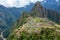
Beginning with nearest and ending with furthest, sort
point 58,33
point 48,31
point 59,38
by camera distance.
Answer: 1. point 59,38
2. point 58,33
3. point 48,31

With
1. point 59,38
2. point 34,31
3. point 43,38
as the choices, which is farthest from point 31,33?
point 59,38

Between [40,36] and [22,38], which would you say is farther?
[22,38]

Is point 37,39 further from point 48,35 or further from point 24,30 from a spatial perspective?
point 24,30

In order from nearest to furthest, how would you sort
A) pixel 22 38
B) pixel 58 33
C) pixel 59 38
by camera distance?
pixel 59 38
pixel 58 33
pixel 22 38

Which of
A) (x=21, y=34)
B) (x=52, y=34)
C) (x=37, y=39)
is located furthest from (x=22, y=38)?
(x=52, y=34)

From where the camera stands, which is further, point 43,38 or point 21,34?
point 21,34

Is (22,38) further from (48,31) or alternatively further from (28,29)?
(48,31)

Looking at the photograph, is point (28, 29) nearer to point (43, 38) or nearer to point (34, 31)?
point (34, 31)

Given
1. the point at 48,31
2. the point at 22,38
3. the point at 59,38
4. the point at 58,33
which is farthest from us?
the point at 22,38

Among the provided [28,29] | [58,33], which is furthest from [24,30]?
[58,33]
